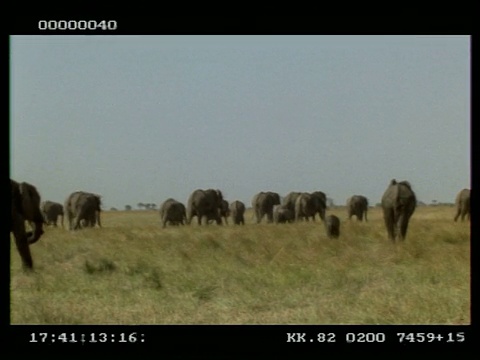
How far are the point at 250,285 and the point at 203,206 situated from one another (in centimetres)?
2000

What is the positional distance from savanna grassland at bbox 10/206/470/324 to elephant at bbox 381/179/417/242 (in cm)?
123

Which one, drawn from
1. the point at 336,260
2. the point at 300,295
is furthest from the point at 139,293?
the point at 336,260

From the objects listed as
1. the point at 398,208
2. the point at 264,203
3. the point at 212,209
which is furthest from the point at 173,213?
the point at 398,208

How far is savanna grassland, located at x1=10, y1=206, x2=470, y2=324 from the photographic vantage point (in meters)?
6.41

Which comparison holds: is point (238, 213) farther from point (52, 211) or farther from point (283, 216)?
point (52, 211)

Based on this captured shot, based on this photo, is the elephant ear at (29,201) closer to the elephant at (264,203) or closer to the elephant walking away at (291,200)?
the elephant walking away at (291,200)

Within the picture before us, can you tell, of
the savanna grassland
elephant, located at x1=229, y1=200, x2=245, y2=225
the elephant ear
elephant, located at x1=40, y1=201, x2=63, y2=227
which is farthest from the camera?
elephant, located at x1=229, y1=200, x2=245, y2=225

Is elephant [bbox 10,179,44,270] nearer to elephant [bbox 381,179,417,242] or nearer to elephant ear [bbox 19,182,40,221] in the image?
elephant ear [bbox 19,182,40,221]

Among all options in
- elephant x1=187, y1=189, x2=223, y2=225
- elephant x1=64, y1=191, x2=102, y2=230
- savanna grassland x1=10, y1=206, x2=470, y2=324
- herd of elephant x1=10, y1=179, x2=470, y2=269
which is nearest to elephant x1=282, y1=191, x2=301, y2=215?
herd of elephant x1=10, y1=179, x2=470, y2=269

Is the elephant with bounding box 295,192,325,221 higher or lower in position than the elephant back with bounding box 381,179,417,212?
lower

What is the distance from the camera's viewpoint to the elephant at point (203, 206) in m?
27.7

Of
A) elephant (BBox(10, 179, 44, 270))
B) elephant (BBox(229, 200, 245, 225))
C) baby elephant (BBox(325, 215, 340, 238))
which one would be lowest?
elephant (BBox(229, 200, 245, 225))
